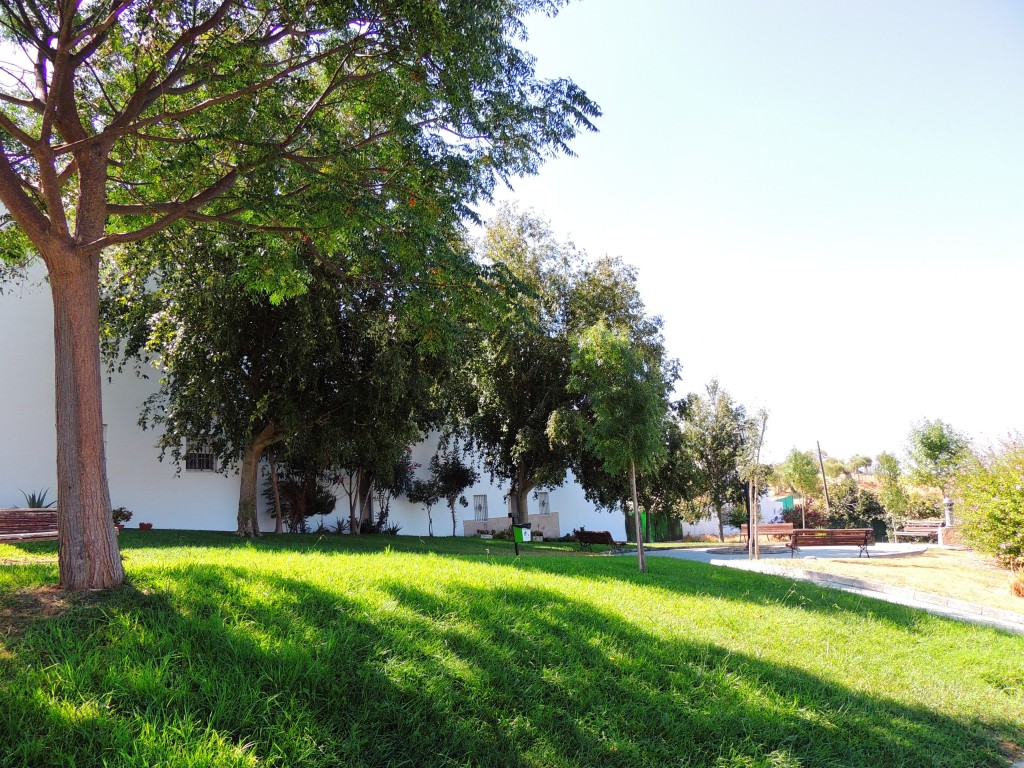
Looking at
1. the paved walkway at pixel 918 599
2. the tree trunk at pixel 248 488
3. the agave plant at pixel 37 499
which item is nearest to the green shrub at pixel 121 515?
the agave plant at pixel 37 499

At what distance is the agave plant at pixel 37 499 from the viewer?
50.1ft

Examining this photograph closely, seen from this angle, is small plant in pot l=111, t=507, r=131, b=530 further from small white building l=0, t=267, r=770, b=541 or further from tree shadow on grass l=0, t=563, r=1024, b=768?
tree shadow on grass l=0, t=563, r=1024, b=768

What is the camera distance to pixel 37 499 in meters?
15.6

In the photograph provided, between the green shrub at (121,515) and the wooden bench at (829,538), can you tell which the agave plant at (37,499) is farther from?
the wooden bench at (829,538)

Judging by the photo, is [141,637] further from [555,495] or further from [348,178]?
[555,495]

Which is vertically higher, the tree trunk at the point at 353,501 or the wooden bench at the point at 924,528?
the tree trunk at the point at 353,501

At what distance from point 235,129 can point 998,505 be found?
679 inches

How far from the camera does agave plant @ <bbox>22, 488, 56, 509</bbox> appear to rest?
15281mm

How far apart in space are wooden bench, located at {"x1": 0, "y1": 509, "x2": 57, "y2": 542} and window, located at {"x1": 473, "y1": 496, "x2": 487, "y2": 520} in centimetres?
1931

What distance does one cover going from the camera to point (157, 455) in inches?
728

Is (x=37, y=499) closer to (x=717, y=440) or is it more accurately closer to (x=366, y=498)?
(x=366, y=498)

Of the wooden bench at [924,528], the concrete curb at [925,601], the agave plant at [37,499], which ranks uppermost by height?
the agave plant at [37,499]

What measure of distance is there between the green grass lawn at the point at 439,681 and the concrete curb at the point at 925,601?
3.87 meters

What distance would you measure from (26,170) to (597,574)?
10.1 metres
